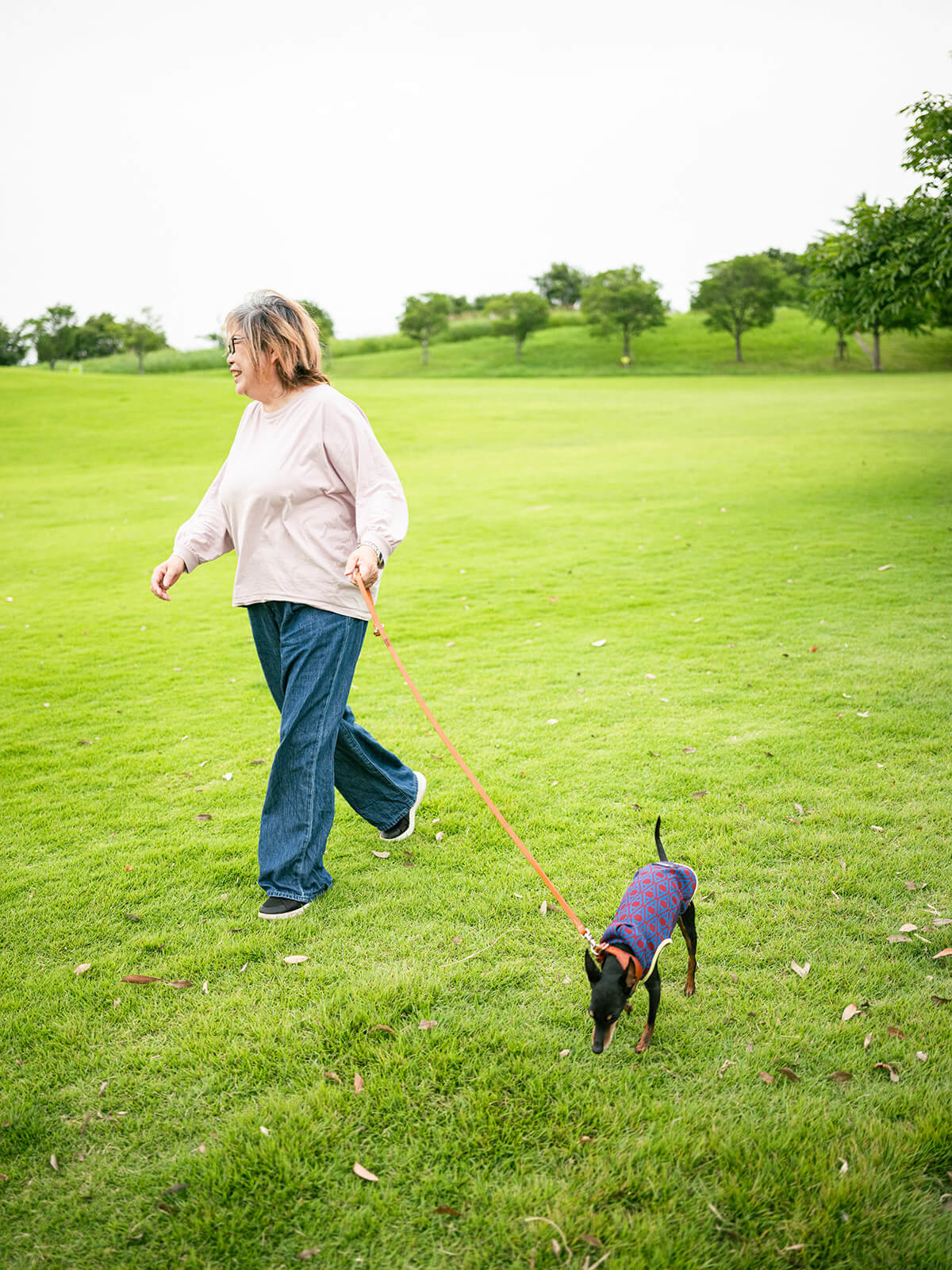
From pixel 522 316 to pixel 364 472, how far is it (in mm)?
62499

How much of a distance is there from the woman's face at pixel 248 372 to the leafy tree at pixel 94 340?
8016 cm

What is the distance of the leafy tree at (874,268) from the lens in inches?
491

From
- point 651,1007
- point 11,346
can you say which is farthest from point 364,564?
point 11,346

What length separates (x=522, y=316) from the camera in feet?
202

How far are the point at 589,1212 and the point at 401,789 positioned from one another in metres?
2.29

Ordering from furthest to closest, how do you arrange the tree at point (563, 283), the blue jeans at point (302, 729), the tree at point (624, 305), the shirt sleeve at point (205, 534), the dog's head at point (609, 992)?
the tree at point (563, 283), the tree at point (624, 305), the shirt sleeve at point (205, 534), the blue jeans at point (302, 729), the dog's head at point (609, 992)

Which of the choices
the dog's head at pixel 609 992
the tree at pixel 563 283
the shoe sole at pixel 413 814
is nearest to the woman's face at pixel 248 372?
the shoe sole at pixel 413 814

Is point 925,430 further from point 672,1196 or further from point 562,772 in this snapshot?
point 672,1196

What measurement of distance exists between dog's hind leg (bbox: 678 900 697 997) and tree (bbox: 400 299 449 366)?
64.6m

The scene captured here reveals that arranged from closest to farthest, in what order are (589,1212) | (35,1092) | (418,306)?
1. (589,1212)
2. (35,1092)
3. (418,306)

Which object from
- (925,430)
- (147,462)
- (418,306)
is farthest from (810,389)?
(418,306)

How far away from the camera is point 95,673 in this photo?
7.45m

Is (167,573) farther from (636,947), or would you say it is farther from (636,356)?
(636,356)

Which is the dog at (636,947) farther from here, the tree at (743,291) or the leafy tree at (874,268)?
the tree at (743,291)
